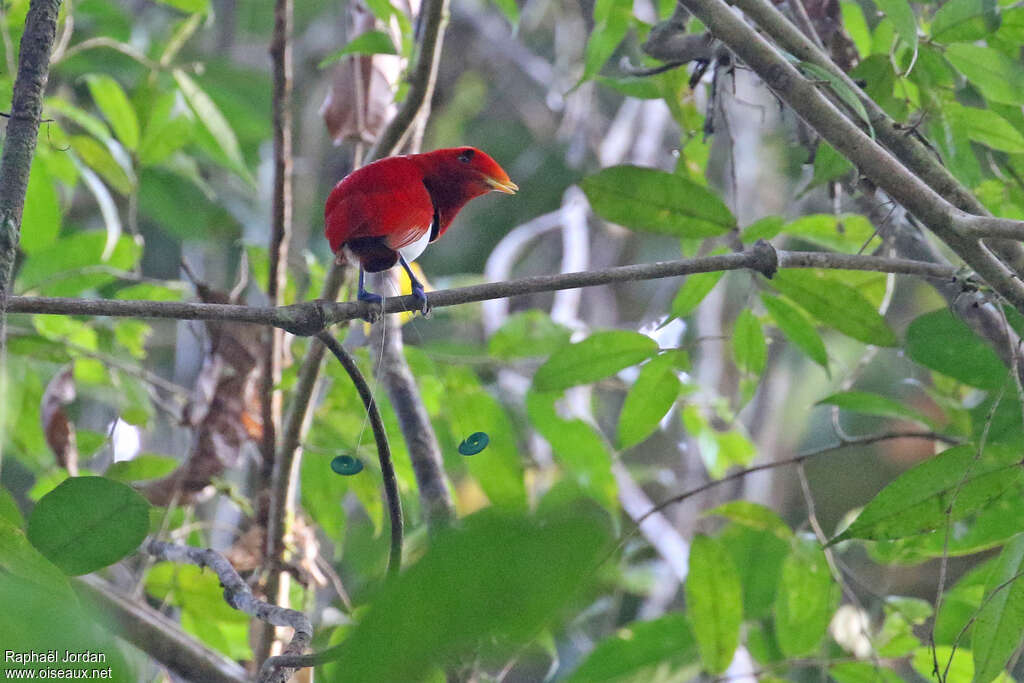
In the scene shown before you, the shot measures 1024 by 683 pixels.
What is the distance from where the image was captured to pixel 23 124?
35.6 inches

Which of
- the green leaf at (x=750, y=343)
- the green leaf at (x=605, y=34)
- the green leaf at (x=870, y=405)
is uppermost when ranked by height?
the green leaf at (x=605, y=34)

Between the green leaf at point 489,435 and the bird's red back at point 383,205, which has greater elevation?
the bird's red back at point 383,205

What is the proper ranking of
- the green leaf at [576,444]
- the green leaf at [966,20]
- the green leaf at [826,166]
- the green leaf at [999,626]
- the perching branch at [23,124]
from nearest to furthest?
the perching branch at [23,124] → the green leaf at [999,626] → the green leaf at [966,20] → the green leaf at [826,166] → the green leaf at [576,444]

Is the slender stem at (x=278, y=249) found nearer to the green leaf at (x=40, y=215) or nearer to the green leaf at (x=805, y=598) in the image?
the green leaf at (x=40, y=215)

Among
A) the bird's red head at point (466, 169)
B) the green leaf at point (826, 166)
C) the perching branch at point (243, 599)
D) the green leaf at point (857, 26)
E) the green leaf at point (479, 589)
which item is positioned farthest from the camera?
the green leaf at point (857, 26)

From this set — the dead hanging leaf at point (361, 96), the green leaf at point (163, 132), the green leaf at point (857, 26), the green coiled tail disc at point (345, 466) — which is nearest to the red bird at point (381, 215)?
the green coiled tail disc at point (345, 466)

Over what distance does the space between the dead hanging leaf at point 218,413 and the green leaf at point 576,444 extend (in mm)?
560

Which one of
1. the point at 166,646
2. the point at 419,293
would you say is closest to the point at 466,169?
the point at 419,293

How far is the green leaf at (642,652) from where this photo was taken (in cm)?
150

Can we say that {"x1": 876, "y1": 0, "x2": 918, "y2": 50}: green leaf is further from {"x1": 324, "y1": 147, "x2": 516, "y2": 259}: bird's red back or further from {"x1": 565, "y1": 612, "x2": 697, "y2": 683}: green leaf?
{"x1": 565, "y1": 612, "x2": 697, "y2": 683}: green leaf

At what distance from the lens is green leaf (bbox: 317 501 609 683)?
384 mm

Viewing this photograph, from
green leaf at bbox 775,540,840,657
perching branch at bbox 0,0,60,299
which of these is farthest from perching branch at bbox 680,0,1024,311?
perching branch at bbox 0,0,60,299

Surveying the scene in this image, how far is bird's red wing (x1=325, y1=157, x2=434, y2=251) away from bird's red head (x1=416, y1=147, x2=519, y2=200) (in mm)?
209

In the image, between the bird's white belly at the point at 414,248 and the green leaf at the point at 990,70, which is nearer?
the green leaf at the point at 990,70
